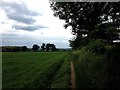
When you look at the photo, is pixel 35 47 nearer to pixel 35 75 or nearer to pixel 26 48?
pixel 26 48

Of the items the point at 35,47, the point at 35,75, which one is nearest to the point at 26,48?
the point at 35,47

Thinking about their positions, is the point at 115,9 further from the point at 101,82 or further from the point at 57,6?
the point at 101,82

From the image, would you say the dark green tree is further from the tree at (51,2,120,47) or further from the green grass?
the tree at (51,2,120,47)

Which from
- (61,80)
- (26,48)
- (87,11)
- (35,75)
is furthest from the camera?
(26,48)

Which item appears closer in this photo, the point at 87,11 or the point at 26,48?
the point at 87,11

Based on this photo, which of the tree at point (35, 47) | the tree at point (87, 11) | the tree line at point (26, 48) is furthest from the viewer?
the tree at point (35, 47)

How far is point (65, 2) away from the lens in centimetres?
1538

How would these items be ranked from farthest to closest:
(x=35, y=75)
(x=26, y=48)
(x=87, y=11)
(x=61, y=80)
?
(x=26, y=48), (x=35, y=75), (x=61, y=80), (x=87, y=11)

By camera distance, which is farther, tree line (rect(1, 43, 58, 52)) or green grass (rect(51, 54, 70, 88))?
tree line (rect(1, 43, 58, 52))

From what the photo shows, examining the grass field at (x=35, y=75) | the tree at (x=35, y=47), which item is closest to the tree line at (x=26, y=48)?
the tree at (x=35, y=47)

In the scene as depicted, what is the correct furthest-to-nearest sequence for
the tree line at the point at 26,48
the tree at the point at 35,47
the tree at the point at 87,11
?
the tree at the point at 35,47 → the tree line at the point at 26,48 → the tree at the point at 87,11

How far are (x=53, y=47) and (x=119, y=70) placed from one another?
171m

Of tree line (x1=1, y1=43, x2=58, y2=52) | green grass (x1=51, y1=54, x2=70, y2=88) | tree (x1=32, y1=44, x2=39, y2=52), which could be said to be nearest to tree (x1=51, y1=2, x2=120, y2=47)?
green grass (x1=51, y1=54, x2=70, y2=88)

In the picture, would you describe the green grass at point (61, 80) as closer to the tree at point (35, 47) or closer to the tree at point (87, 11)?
the tree at point (87, 11)
